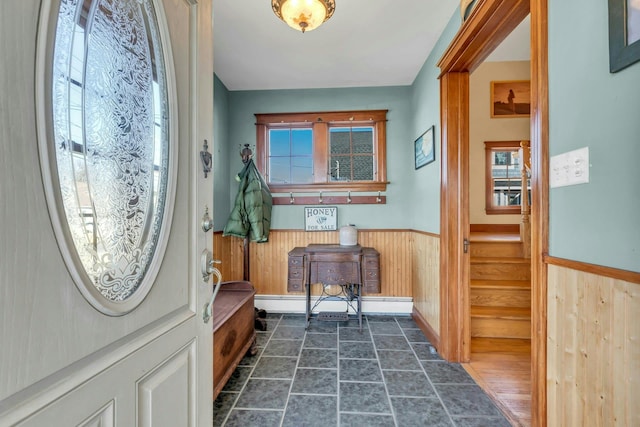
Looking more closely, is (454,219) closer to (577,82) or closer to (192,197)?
(577,82)

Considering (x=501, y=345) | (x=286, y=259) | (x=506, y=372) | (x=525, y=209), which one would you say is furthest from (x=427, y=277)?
(x=286, y=259)

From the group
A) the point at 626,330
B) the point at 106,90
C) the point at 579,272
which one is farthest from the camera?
the point at 579,272

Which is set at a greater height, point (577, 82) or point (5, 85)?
point (577, 82)

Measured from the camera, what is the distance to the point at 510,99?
3664 mm

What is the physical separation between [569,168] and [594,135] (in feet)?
0.46

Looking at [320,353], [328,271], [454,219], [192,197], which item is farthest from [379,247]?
[192,197]

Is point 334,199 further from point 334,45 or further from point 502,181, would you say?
point 502,181

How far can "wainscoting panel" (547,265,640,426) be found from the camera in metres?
0.84

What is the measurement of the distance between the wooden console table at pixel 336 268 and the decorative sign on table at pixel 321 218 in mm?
426

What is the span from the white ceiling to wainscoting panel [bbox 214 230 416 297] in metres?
1.76

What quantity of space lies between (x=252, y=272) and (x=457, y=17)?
10.4ft

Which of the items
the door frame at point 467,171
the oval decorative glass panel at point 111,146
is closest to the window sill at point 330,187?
the door frame at point 467,171

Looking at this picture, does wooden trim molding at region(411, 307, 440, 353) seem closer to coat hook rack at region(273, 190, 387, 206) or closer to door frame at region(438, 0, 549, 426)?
door frame at region(438, 0, 549, 426)

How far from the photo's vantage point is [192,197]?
875 millimetres
